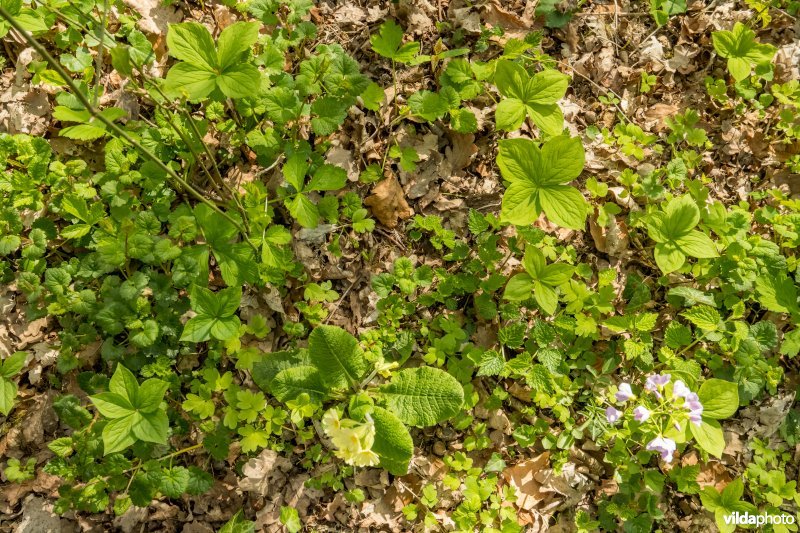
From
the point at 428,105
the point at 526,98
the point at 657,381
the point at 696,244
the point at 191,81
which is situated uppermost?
the point at 191,81

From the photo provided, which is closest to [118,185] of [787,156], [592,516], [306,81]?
[306,81]

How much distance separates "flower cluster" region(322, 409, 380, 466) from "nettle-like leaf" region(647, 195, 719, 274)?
1639 mm

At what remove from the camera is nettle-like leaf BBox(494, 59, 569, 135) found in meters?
2.30

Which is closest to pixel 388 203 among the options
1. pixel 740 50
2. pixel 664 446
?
pixel 664 446

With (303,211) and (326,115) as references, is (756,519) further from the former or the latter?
(326,115)

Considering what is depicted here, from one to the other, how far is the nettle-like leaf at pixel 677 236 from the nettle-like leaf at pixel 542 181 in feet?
1.99

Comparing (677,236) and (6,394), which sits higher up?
(677,236)

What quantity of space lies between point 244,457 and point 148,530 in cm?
51

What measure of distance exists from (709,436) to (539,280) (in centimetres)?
105

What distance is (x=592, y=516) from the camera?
8.54 feet

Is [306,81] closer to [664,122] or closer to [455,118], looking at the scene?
[455,118]

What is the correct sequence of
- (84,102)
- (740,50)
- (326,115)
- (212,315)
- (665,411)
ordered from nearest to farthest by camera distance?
(84,102), (212,315), (665,411), (326,115), (740,50)

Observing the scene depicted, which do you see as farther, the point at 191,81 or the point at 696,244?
the point at 696,244

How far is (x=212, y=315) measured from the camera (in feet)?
6.89
